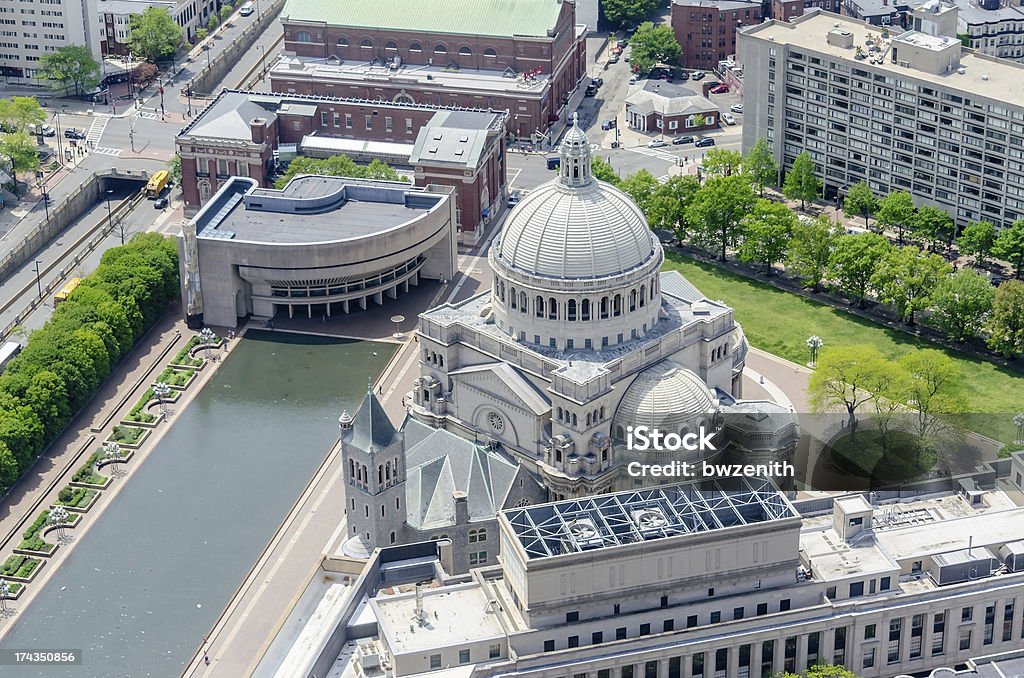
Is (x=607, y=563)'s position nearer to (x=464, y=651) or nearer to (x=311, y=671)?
(x=464, y=651)

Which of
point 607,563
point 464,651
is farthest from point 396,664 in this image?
point 607,563

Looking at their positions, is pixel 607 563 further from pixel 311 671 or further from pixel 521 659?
pixel 311 671

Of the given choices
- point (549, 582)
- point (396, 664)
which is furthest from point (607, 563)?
point (396, 664)

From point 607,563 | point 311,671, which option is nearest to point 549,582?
point 607,563

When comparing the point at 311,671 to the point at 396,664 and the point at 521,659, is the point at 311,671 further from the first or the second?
the point at 521,659
